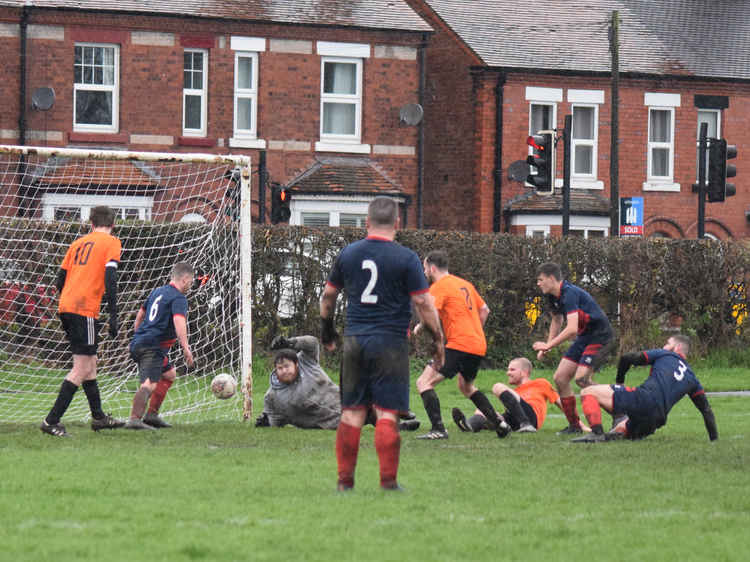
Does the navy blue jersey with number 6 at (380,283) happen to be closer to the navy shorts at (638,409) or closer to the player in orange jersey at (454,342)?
the player in orange jersey at (454,342)

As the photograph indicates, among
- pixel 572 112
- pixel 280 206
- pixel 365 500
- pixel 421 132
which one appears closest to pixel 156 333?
pixel 365 500

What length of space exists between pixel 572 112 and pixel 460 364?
80.8ft

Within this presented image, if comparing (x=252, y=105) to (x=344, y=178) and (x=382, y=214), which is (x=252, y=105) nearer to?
(x=344, y=178)

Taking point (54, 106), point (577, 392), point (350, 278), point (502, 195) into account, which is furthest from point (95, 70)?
point (350, 278)

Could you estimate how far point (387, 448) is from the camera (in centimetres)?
973

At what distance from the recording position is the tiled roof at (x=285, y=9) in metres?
33.2

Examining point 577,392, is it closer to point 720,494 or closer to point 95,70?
point 720,494

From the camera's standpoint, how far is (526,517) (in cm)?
880

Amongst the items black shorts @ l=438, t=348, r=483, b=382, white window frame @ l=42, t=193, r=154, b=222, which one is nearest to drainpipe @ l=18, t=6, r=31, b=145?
white window frame @ l=42, t=193, r=154, b=222

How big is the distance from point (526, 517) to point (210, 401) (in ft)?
30.4

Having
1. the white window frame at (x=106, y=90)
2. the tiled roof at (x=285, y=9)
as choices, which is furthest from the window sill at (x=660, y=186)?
the white window frame at (x=106, y=90)

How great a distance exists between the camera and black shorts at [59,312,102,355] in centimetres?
1368

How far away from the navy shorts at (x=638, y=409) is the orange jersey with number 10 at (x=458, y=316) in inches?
52.0

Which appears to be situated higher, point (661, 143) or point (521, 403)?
point (661, 143)
